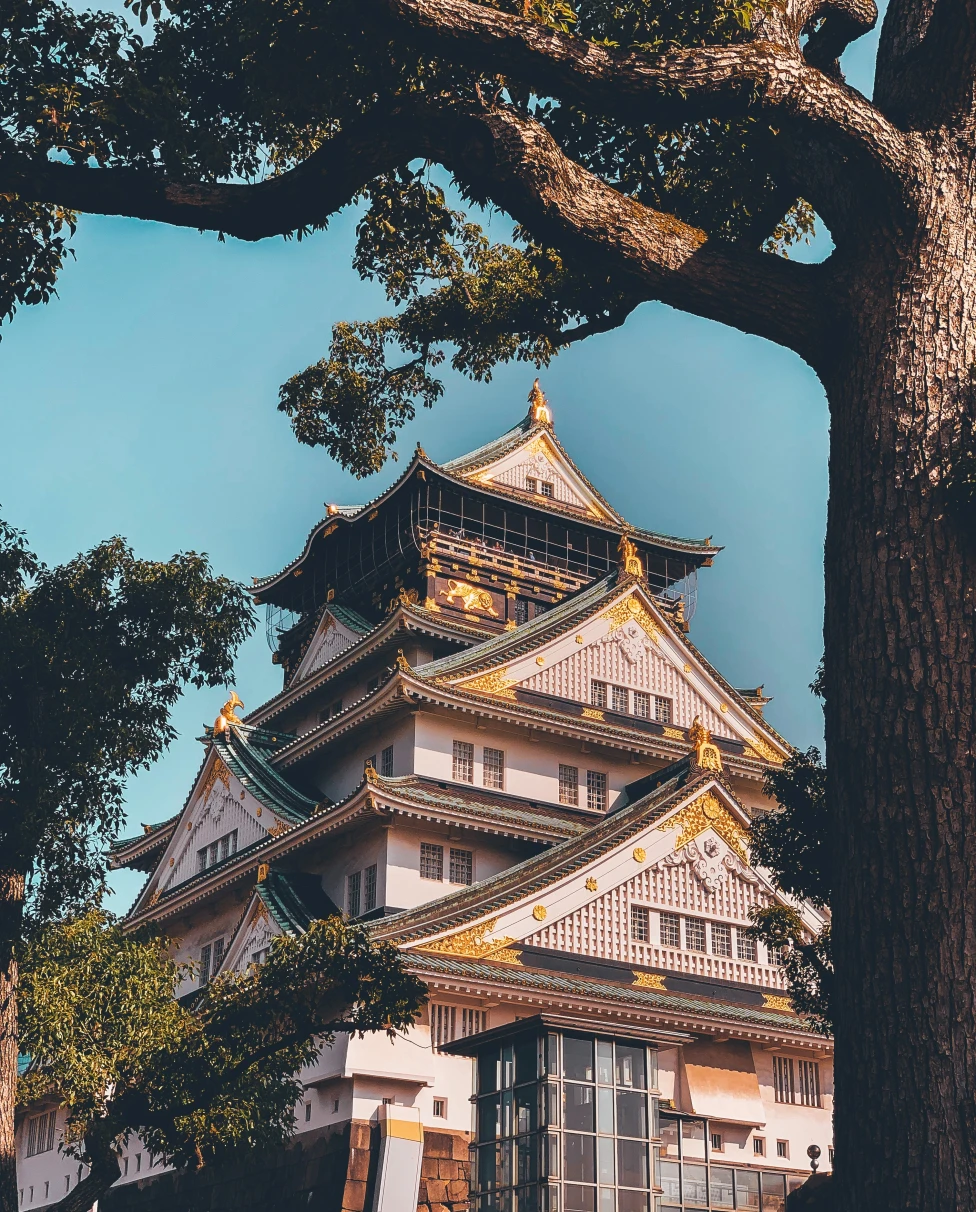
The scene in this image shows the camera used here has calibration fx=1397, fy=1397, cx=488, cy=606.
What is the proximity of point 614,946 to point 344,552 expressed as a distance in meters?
18.1

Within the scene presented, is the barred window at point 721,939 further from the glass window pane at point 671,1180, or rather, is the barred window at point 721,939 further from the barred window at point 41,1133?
the barred window at point 41,1133

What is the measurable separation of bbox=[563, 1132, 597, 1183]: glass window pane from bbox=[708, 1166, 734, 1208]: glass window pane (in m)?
3.55

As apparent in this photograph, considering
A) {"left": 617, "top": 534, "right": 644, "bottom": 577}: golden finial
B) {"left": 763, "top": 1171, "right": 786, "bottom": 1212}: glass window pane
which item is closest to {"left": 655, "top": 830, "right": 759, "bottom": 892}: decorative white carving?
{"left": 763, "top": 1171, "right": 786, "bottom": 1212}: glass window pane

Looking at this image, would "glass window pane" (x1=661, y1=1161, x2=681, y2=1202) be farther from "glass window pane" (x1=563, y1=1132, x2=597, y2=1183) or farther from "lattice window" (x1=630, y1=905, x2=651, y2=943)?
"lattice window" (x1=630, y1=905, x2=651, y2=943)

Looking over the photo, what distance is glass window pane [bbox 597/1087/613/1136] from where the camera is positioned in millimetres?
20000

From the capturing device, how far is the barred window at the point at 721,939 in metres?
31.7

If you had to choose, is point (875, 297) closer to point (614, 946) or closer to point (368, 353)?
point (368, 353)

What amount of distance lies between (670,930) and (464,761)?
22.0 feet

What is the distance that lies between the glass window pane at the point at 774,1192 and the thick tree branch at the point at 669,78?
19599mm

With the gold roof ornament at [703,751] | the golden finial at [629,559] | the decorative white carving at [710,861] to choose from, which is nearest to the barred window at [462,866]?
the decorative white carving at [710,861]

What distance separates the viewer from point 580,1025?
65.4 ft

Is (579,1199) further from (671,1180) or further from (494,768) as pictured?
(494,768)

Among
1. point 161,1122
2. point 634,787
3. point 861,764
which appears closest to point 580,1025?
point 161,1122

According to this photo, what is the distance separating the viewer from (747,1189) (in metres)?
23.0
